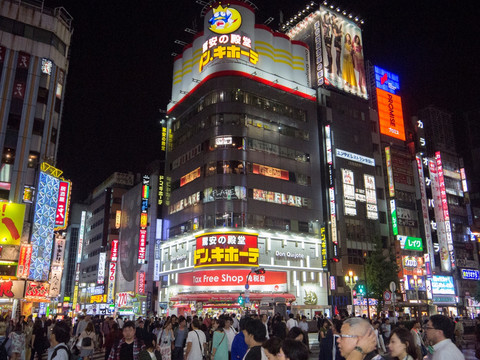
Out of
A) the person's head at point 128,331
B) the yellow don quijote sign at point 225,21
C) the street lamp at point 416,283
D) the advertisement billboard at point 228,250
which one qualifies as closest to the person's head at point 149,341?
the person's head at point 128,331

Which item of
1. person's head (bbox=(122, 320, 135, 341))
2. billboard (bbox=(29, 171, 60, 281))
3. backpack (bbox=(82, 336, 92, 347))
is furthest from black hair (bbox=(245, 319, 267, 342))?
billboard (bbox=(29, 171, 60, 281))

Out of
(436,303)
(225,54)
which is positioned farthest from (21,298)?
(436,303)

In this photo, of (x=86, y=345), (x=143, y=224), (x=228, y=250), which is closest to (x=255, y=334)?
(x=86, y=345)

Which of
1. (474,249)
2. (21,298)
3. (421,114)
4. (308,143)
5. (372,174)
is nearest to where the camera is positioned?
(21,298)

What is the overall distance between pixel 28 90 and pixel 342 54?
131 ft

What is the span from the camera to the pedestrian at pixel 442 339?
4875 millimetres

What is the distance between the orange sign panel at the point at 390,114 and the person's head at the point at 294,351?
5852cm

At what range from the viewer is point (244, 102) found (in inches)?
1832

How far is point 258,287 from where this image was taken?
141 feet

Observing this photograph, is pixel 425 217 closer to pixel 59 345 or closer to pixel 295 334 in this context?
pixel 295 334

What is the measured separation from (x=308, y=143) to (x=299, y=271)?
602 inches

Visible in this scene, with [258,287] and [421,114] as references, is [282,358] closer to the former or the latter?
[258,287]

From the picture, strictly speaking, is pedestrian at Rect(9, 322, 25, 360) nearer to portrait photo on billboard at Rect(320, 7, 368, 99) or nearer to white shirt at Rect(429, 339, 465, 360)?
white shirt at Rect(429, 339, 465, 360)

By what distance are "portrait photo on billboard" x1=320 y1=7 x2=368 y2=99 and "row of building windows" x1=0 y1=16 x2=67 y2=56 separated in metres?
32.2
